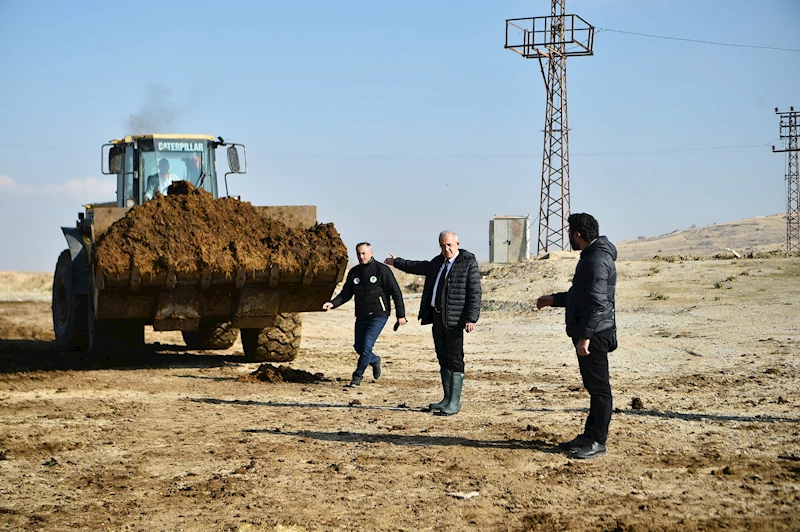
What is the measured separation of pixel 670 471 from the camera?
6496 millimetres

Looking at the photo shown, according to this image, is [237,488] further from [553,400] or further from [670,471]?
[553,400]

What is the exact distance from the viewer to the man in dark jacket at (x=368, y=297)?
1086 cm

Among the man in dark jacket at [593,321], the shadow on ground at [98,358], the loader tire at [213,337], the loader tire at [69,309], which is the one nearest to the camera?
the man in dark jacket at [593,321]

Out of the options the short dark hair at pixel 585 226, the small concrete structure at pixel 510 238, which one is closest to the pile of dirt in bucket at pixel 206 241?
the short dark hair at pixel 585 226

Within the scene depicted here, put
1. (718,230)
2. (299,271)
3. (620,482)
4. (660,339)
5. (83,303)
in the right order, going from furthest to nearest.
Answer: (718,230)
(660,339)
(83,303)
(299,271)
(620,482)

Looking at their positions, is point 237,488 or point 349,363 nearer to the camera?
point 237,488

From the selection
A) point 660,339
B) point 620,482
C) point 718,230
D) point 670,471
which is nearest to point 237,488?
point 620,482

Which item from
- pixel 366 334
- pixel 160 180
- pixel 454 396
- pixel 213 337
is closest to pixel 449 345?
pixel 454 396

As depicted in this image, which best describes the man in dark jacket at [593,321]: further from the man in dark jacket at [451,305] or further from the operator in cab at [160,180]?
the operator in cab at [160,180]

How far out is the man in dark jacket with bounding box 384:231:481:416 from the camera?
870 cm

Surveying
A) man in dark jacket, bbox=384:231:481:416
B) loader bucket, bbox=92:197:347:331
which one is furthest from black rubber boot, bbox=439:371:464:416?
loader bucket, bbox=92:197:347:331

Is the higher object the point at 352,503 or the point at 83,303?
the point at 83,303

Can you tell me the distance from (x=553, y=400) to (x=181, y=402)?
4.00 m

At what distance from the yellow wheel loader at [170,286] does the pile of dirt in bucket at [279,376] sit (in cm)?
62
